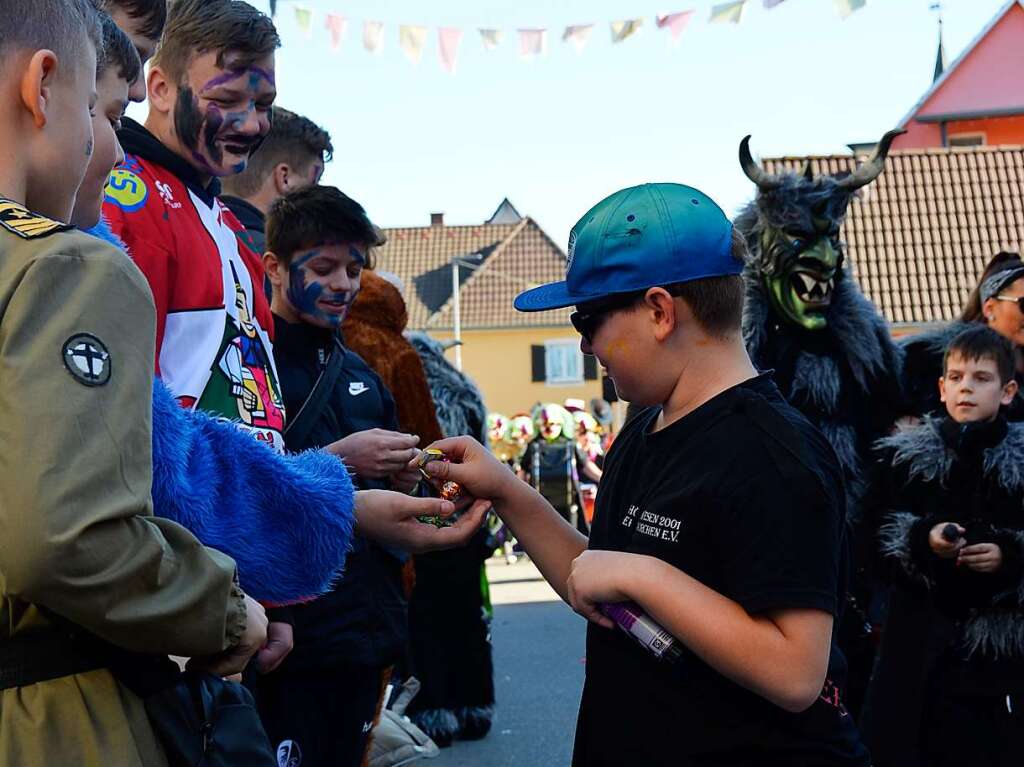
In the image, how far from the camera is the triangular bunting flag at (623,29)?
10.2 metres

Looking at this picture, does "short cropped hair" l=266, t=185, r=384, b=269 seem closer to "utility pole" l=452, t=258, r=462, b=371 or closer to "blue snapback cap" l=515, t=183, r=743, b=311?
"blue snapback cap" l=515, t=183, r=743, b=311

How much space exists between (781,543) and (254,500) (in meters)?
0.89

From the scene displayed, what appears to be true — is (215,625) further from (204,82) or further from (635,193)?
(204,82)

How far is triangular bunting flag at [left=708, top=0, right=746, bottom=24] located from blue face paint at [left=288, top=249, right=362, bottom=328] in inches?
267

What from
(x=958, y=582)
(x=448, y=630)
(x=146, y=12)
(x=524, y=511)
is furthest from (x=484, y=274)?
(x=524, y=511)

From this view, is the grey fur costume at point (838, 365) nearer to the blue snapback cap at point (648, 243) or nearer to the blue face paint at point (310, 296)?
the blue face paint at point (310, 296)

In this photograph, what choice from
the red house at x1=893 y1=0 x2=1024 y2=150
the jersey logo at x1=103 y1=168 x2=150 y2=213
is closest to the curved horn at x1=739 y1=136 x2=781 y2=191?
the jersey logo at x1=103 y1=168 x2=150 y2=213

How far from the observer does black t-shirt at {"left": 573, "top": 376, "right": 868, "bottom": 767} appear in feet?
6.78

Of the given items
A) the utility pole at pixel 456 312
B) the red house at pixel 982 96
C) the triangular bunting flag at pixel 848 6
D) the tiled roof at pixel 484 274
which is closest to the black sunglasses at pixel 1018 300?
the triangular bunting flag at pixel 848 6

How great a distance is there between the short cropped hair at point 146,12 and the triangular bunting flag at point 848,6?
6662mm

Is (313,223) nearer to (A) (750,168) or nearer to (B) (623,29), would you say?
(A) (750,168)

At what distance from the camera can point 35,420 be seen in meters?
1.46

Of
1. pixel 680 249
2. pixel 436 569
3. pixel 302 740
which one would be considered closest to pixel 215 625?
pixel 680 249

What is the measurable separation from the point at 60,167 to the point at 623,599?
3.83 feet
